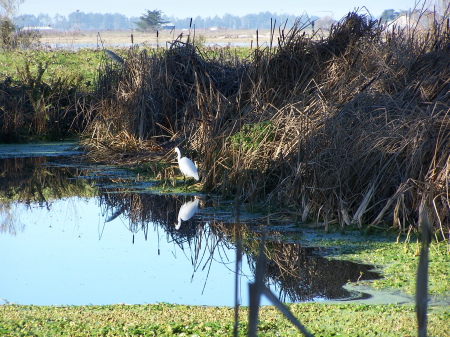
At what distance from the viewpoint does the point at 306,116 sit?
8.57m

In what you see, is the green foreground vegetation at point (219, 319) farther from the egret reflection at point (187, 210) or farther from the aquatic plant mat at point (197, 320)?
the egret reflection at point (187, 210)

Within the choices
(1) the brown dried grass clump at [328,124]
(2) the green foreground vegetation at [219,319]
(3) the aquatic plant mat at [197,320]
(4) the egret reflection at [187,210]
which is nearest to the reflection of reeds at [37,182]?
(1) the brown dried grass clump at [328,124]

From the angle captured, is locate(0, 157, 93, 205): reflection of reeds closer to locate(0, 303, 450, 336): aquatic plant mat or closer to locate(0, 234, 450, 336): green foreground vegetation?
locate(0, 234, 450, 336): green foreground vegetation

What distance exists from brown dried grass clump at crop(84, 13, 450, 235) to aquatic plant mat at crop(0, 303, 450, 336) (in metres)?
1.56

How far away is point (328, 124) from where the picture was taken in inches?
329

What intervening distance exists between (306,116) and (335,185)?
1.25m

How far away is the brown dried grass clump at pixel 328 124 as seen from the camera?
749 cm

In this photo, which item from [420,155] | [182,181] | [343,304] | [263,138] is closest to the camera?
[343,304]

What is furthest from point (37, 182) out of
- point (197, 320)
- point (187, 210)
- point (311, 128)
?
point (197, 320)

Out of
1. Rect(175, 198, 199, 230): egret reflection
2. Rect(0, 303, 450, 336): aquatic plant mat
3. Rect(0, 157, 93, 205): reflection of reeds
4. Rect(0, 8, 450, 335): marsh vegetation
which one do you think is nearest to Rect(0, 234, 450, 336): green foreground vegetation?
Rect(0, 303, 450, 336): aquatic plant mat

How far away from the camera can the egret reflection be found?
28.2 feet

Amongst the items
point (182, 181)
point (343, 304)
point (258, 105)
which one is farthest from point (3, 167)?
point (343, 304)

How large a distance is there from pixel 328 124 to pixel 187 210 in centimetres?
238

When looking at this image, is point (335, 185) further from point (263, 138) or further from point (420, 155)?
point (263, 138)
